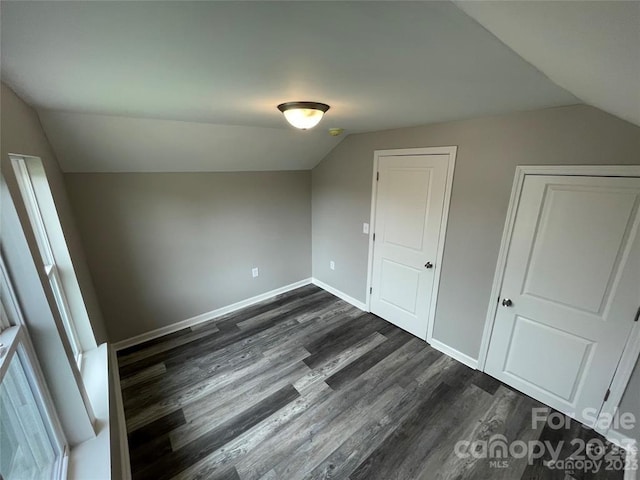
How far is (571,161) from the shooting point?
1677mm

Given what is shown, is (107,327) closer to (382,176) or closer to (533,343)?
(382,176)

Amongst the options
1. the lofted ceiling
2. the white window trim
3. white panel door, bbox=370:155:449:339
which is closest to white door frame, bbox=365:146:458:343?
white panel door, bbox=370:155:449:339

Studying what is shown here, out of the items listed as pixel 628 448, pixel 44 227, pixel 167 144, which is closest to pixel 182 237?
pixel 167 144

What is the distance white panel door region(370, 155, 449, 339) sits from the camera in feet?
8.04

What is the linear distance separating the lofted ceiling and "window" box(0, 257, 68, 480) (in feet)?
2.65

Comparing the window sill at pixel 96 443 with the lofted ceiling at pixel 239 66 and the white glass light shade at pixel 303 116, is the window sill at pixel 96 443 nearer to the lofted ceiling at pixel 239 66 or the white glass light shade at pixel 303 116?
the lofted ceiling at pixel 239 66

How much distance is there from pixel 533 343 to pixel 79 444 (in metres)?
2.86

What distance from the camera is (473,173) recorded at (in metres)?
2.13

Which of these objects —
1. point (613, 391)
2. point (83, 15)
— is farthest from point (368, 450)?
point (83, 15)

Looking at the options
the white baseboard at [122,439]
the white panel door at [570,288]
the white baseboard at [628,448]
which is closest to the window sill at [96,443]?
the white baseboard at [122,439]

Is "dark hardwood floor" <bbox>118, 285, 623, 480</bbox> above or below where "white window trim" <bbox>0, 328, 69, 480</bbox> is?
below

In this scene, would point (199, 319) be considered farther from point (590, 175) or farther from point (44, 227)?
point (590, 175)

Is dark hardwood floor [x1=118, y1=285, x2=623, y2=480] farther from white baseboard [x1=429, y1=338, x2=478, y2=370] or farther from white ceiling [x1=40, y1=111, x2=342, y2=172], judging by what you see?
white ceiling [x1=40, y1=111, x2=342, y2=172]

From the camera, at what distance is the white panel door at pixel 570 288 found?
5.23 ft
